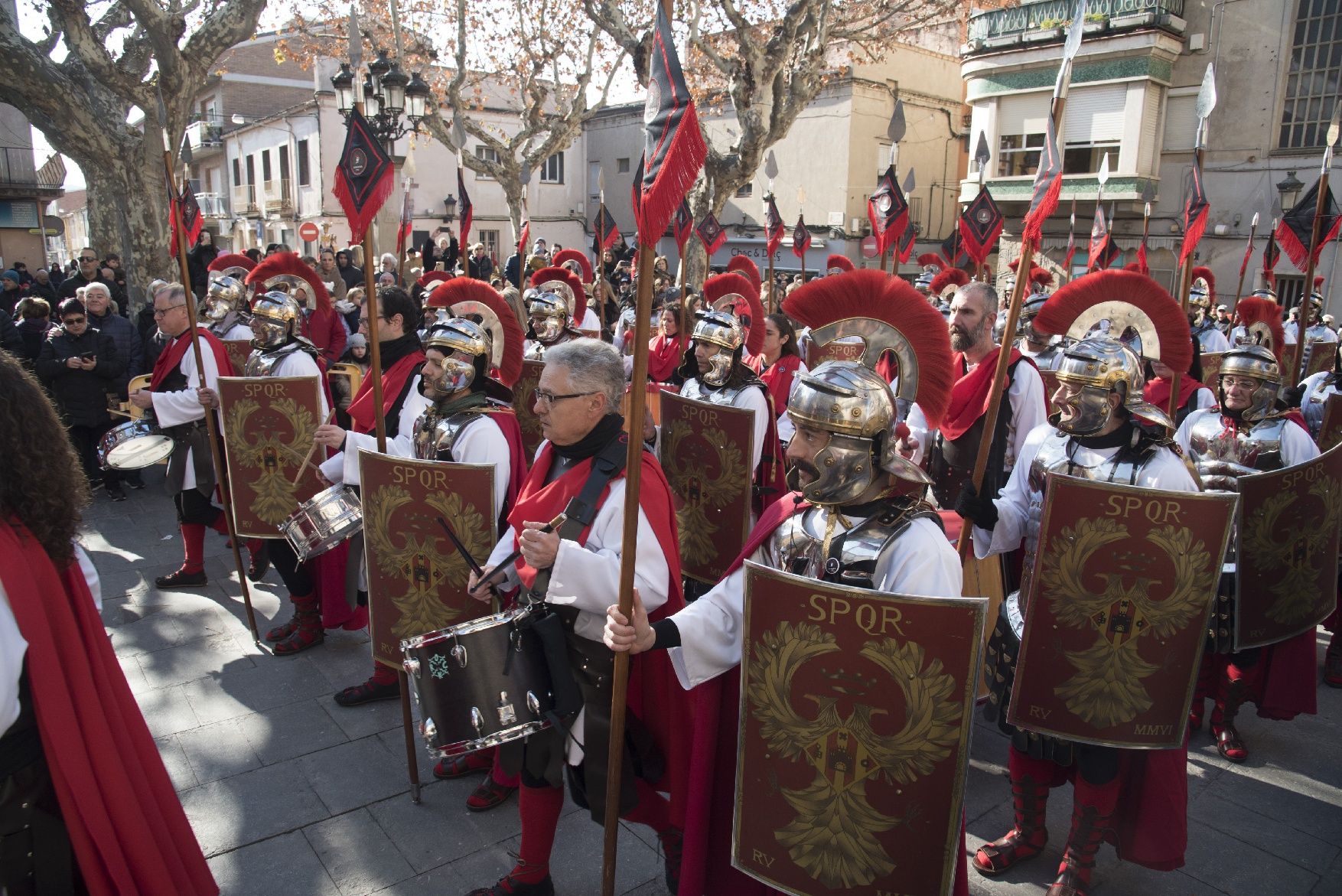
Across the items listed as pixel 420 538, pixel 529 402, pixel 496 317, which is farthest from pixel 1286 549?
pixel 529 402

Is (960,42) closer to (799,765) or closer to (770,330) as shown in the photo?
(770,330)

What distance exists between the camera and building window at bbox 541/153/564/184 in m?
37.8

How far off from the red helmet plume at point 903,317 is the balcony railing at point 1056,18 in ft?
71.1

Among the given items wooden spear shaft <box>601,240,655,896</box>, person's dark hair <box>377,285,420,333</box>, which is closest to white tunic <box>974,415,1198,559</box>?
wooden spear shaft <box>601,240,655,896</box>

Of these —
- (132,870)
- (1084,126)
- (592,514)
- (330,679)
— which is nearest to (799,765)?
(592,514)

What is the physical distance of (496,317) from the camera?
4742 millimetres

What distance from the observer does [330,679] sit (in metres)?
5.11

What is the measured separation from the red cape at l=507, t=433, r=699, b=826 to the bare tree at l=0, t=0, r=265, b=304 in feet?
33.0

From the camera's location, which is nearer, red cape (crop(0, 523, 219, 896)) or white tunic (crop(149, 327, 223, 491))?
red cape (crop(0, 523, 219, 896))

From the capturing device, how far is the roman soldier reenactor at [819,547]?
2.48 meters

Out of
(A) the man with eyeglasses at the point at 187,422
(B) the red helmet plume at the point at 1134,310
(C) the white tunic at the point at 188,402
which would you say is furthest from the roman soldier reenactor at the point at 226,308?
(B) the red helmet plume at the point at 1134,310

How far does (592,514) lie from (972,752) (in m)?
2.69

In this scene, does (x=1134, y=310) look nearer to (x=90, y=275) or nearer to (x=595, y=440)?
(x=595, y=440)

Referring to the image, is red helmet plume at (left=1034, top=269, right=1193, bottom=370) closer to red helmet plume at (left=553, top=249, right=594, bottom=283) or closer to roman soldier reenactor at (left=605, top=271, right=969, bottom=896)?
roman soldier reenactor at (left=605, top=271, right=969, bottom=896)
